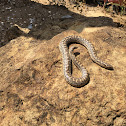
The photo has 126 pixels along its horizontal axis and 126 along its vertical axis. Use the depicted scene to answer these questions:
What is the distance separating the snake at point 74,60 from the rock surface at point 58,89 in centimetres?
18

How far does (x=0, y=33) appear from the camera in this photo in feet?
31.2

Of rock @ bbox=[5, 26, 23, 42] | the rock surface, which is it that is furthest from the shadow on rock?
the rock surface

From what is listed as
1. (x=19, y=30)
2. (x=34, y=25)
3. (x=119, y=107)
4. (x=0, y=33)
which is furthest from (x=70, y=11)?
(x=119, y=107)

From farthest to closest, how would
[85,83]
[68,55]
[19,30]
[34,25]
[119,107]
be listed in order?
[34,25] < [19,30] < [68,55] < [85,83] < [119,107]

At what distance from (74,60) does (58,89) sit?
1.54 meters

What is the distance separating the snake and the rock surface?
0.18 m

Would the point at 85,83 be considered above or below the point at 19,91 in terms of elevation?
above

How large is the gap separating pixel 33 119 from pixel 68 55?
9.77 feet

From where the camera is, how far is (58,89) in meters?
5.16

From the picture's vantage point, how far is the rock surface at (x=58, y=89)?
459cm

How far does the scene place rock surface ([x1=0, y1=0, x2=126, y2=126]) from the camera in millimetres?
4594

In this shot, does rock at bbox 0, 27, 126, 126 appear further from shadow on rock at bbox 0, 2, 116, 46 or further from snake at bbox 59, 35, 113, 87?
shadow on rock at bbox 0, 2, 116, 46

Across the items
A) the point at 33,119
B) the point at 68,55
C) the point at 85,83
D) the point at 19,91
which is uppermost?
the point at 68,55

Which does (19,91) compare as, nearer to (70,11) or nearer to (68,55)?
(68,55)
